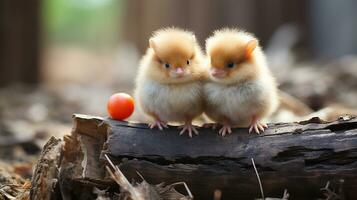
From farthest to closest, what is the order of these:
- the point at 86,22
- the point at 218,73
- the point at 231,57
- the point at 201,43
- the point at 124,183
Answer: the point at 86,22 < the point at 201,43 < the point at 231,57 < the point at 218,73 < the point at 124,183

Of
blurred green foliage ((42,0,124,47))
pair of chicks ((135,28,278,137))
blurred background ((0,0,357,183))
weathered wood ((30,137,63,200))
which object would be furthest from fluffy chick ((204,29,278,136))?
blurred green foliage ((42,0,124,47))

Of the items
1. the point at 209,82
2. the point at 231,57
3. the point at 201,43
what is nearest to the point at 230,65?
the point at 231,57

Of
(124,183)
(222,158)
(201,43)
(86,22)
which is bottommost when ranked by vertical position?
(124,183)

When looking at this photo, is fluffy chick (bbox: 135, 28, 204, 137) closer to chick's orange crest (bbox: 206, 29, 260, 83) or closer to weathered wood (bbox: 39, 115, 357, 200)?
chick's orange crest (bbox: 206, 29, 260, 83)

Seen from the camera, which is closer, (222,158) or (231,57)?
(222,158)

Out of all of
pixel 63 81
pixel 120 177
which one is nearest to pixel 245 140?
pixel 120 177

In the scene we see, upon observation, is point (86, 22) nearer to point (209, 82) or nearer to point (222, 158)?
point (209, 82)

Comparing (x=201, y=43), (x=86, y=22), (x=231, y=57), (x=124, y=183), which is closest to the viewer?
(x=124, y=183)
